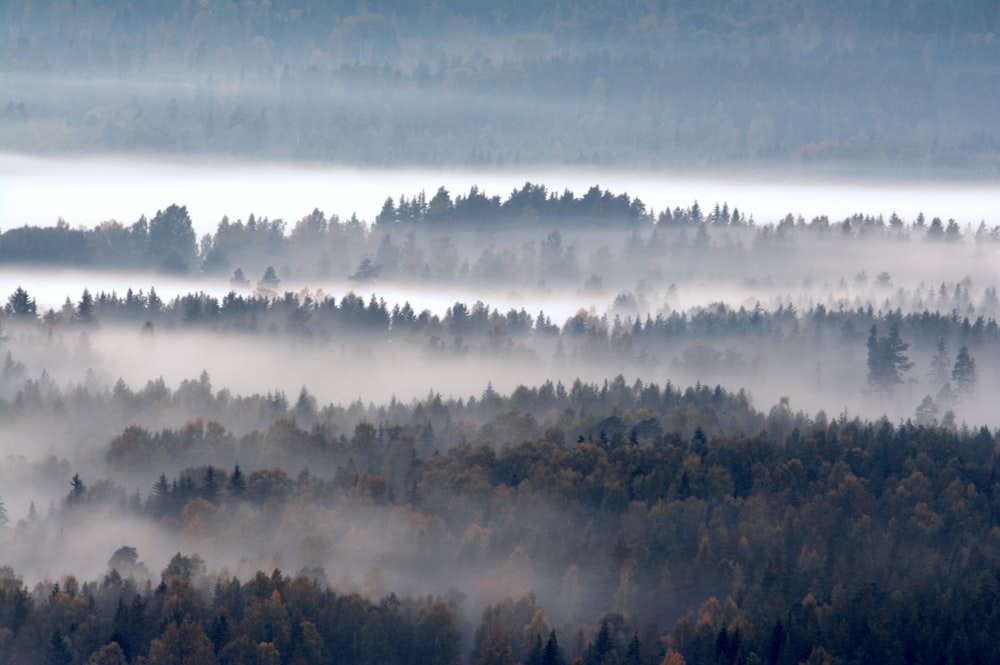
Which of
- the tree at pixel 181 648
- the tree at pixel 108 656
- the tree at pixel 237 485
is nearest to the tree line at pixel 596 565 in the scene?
the tree at pixel 181 648

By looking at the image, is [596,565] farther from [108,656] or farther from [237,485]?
[237,485]

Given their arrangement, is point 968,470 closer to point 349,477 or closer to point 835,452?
point 835,452

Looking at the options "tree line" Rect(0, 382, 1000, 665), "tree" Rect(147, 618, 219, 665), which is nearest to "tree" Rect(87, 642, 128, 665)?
"tree line" Rect(0, 382, 1000, 665)

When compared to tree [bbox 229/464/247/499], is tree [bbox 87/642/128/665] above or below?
below

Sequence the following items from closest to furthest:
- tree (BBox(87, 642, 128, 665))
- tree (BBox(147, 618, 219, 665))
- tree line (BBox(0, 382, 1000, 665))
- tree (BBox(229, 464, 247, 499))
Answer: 1. tree (BBox(147, 618, 219, 665))
2. tree (BBox(87, 642, 128, 665))
3. tree line (BBox(0, 382, 1000, 665))
4. tree (BBox(229, 464, 247, 499))

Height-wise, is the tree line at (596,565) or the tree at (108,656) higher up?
the tree line at (596,565)

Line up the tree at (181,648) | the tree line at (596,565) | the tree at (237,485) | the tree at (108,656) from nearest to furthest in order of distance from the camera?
1. the tree at (181,648)
2. the tree at (108,656)
3. the tree line at (596,565)
4. the tree at (237,485)

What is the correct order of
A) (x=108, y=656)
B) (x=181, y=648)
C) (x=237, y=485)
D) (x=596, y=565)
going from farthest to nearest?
(x=237, y=485) → (x=596, y=565) → (x=181, y=648) → (x=108, y=656)

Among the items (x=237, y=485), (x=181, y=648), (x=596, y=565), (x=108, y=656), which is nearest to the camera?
(x=108, y=656)

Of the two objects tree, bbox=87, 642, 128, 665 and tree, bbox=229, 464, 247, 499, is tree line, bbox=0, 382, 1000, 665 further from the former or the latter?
tree, bbox=87, 642, 128, 665

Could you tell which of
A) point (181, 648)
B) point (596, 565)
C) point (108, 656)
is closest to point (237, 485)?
point (596, 565)

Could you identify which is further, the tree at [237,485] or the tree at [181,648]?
the tree at [237,485]

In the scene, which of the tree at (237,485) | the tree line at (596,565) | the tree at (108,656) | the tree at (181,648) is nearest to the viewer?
the tree at (181,648)

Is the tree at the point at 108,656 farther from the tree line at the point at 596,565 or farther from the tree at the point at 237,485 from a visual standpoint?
the tree at the point at 237,485
